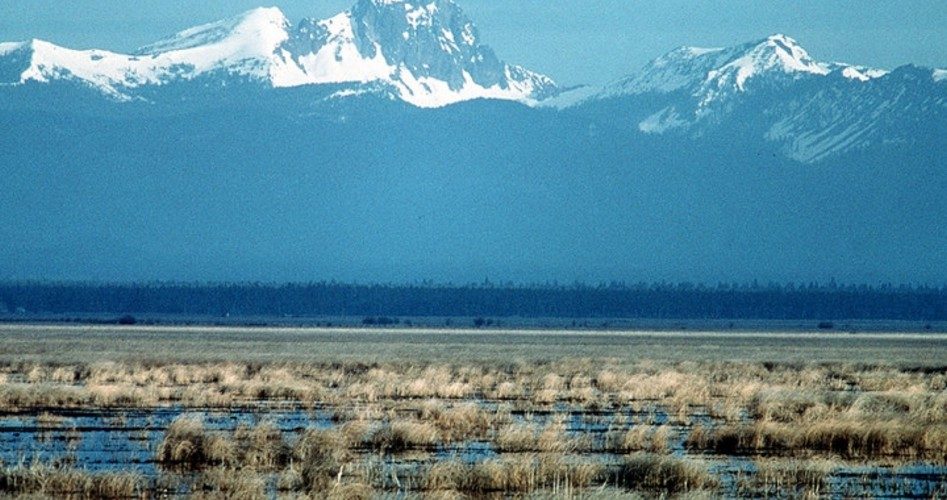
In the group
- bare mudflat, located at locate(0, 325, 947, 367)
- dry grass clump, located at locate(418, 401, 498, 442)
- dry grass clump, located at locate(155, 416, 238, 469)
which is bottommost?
dry grass clump, located at locate(155, 416, 238, 469)

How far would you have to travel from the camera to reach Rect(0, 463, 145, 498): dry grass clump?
26.6 metres

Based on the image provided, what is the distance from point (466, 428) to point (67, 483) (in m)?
11.9

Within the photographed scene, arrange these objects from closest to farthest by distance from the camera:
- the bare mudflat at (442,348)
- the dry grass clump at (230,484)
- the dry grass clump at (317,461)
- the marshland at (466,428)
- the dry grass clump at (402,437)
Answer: the dry grass clump at (230,484)
the dry grass clump at (317,461)
the marshland at (466,428)
the dry grass clump at (402,437)
the bare mudflat at (442,348)

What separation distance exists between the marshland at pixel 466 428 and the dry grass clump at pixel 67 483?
0.03 m

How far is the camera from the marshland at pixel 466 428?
2800cm

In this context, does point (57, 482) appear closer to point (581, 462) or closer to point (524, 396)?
point (581, 462)

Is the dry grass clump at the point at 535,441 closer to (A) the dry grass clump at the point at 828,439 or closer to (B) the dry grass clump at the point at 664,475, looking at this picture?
A: (A) the dry grass clump at the point at 828,439

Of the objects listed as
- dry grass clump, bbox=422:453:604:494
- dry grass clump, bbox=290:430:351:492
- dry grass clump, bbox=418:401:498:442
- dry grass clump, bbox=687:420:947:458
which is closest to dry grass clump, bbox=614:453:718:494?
dry grass clump, bbox=422:453:604:494

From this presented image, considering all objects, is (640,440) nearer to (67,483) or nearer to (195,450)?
(195,450)

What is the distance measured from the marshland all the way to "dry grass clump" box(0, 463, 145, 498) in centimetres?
3

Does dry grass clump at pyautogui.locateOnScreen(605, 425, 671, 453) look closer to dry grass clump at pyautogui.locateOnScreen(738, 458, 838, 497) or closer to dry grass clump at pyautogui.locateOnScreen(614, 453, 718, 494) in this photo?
dry grass clump at pyautogui.locateOnScreen(738, 458, 838, 497)

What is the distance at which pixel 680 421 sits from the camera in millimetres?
40188

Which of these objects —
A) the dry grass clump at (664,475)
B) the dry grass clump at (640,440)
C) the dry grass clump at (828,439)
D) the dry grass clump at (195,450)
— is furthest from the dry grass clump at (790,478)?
the dry grass clump at (195,450)

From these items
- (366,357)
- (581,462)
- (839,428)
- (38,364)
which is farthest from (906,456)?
(366,357)
